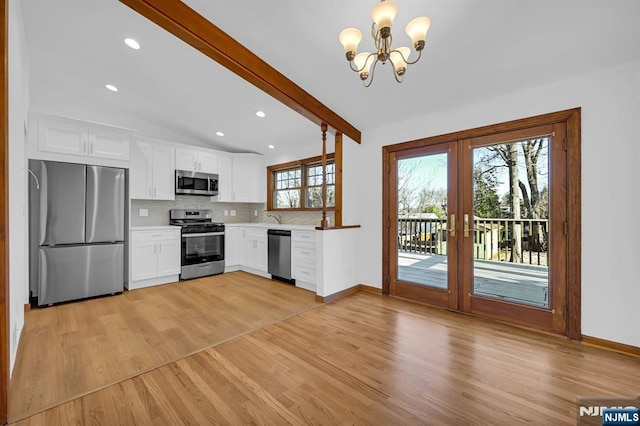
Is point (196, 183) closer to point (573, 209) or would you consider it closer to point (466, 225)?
point (466, 225)

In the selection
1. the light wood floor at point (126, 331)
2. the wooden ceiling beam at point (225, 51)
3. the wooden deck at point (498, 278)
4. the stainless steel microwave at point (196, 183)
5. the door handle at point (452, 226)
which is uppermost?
the wooden ceiling beam at point (225, 51)

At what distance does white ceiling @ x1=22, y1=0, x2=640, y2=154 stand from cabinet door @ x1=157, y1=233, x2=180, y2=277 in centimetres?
210

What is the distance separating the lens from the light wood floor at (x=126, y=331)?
1.80 metres

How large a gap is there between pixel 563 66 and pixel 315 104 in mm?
2379

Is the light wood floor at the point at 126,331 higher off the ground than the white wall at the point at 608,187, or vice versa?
the white wall at the point at 608,187

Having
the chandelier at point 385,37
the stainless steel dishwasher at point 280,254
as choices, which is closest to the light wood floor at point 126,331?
the stainless steel dishwasher at point 280,254

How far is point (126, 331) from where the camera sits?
2.58 meters

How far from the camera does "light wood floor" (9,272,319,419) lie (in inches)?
71.0

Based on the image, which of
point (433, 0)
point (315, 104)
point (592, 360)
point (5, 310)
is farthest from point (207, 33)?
point (592, 360)

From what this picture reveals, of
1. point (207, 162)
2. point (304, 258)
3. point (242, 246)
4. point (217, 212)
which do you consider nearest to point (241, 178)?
point (207, 162)

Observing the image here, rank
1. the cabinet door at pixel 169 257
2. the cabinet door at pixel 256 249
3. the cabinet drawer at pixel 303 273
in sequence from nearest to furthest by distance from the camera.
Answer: the cabinet drawer at pixel 303 273 < the cabinet door at pixel 169 257 < the cabinet door at pixel 256 249

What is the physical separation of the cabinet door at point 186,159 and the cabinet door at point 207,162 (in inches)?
3.5

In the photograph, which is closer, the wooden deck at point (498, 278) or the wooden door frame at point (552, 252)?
the wooden door frame at point (552, 252)

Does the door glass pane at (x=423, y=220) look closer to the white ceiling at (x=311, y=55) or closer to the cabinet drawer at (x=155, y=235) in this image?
the white ceiling at (x=311, y=55)
